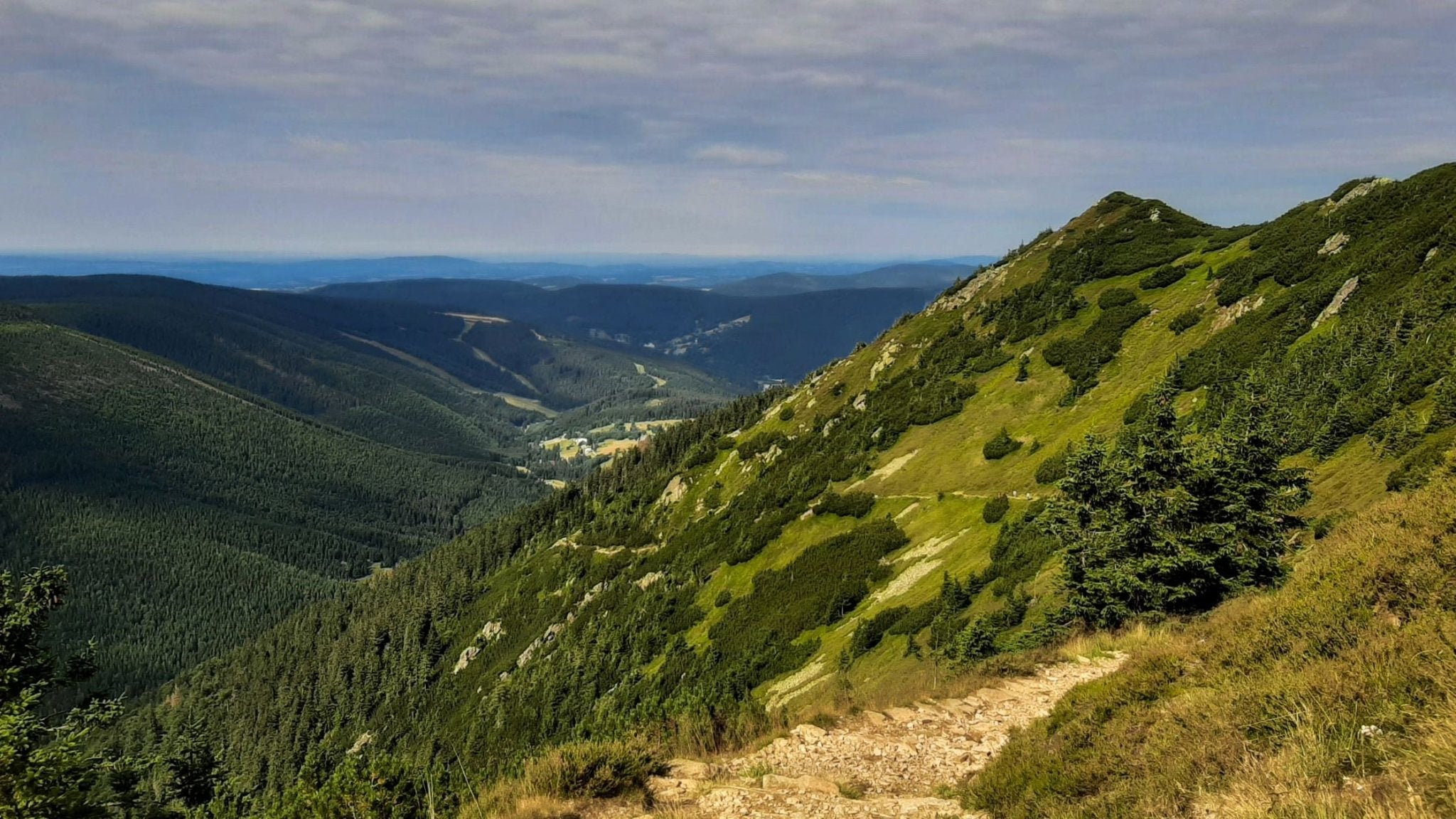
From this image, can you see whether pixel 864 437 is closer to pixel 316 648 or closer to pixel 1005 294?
pixel 1005 294

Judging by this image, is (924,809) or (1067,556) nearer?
(924,809)

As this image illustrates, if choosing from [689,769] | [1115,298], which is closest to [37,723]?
[689,769]

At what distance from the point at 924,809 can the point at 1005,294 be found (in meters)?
89.5

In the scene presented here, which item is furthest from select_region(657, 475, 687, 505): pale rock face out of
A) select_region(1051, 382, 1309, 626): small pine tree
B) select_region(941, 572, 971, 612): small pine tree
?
select_region(1051, 382, 1309, 626): small pine tree

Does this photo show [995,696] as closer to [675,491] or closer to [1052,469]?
[1052,469]

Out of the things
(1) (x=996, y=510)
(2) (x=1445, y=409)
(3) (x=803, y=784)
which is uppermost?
(2) (x=1445, y=409)

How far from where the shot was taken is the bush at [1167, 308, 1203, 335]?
172 feet

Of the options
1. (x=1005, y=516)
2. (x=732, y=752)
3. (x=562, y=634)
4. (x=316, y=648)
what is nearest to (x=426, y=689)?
(x=562, y=634)

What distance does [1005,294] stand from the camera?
9100cm

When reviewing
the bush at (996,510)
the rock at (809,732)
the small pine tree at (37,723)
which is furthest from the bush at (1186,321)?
the small pine tree at (37,723)

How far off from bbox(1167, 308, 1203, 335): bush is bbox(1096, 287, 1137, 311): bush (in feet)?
35.0

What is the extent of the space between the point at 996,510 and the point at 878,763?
101 ft

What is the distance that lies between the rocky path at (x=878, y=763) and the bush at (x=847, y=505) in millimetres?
40173

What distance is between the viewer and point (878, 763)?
15.3 meters
